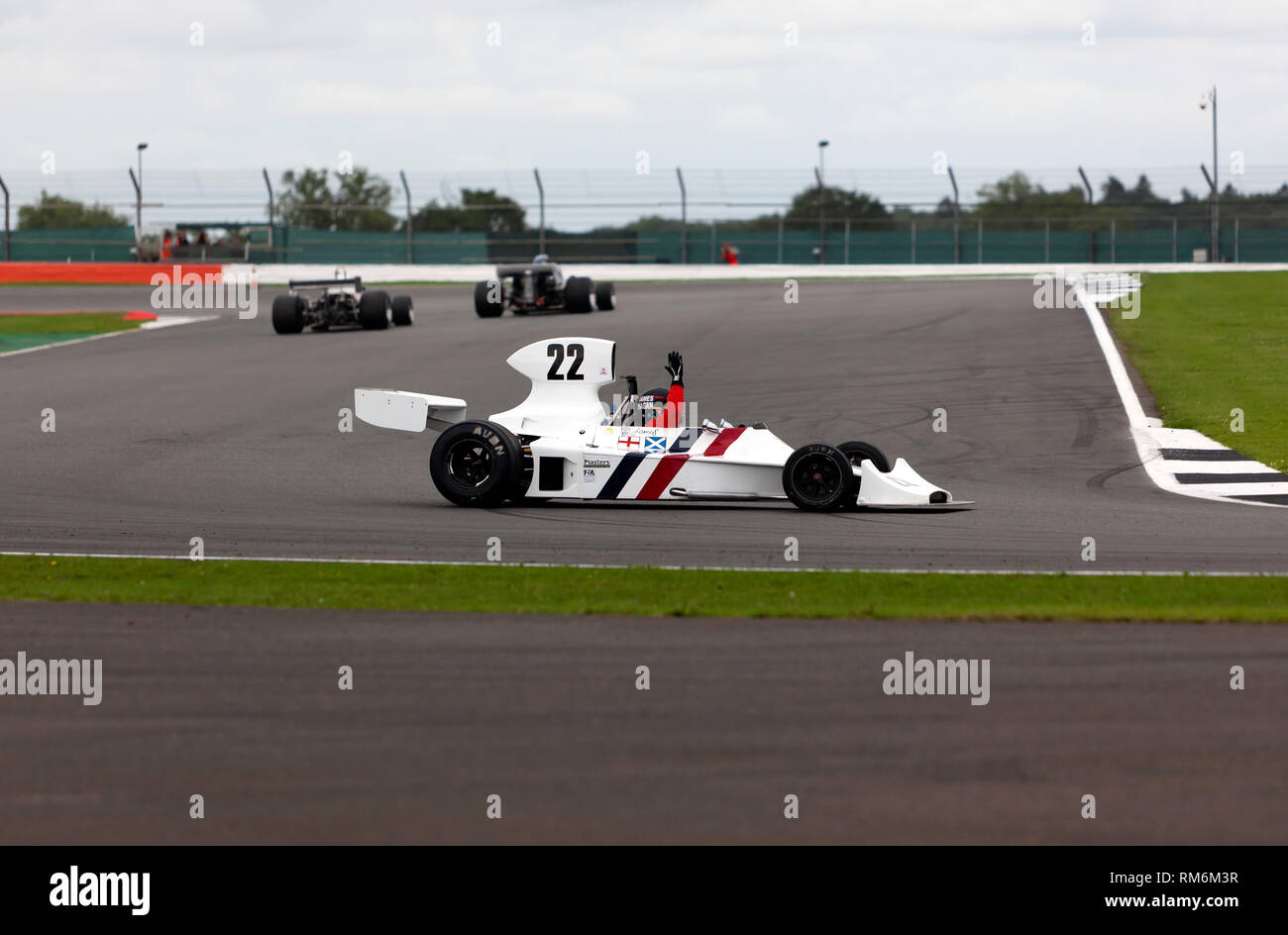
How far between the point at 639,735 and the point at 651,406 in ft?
21.8

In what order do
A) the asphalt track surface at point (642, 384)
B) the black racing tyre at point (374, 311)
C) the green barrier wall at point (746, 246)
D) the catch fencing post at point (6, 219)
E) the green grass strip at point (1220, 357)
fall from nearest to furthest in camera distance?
the asphalt track surface at point (642, 384), the green grass strip at point (1220, 357), the black racing tyre at point (374, 311), the catch fencing post at point (6, 219), the green barrier wall at point (746, 246)

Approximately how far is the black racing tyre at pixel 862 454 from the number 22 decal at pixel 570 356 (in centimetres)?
228

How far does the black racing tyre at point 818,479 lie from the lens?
470 inches

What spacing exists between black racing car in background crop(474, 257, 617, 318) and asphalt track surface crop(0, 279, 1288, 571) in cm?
71

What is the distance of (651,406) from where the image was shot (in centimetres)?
1248

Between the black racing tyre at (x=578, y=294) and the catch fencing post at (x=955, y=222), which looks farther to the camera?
the catch fencing post at (x=955, y=222)

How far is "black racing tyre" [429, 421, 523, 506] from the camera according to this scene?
489 inches

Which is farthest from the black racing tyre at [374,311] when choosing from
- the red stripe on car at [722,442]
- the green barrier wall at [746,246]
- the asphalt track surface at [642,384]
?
the green barrier wall at [746,246]

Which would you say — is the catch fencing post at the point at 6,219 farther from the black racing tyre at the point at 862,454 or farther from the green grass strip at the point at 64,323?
the black racing tyre at the point at 862,454

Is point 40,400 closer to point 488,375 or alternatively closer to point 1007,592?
point 488,375

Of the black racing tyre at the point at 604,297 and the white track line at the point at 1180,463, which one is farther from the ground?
the black racing tyre at the point at 604,297

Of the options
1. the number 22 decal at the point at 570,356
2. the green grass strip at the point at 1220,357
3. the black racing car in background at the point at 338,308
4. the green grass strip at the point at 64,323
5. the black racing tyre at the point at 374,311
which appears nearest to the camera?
the number 22 decal at the point at 570,356

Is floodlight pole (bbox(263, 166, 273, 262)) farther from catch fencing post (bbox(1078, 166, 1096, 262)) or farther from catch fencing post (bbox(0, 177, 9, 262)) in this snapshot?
catch fencing post (bbox(1078, 166, 1096, 262))
